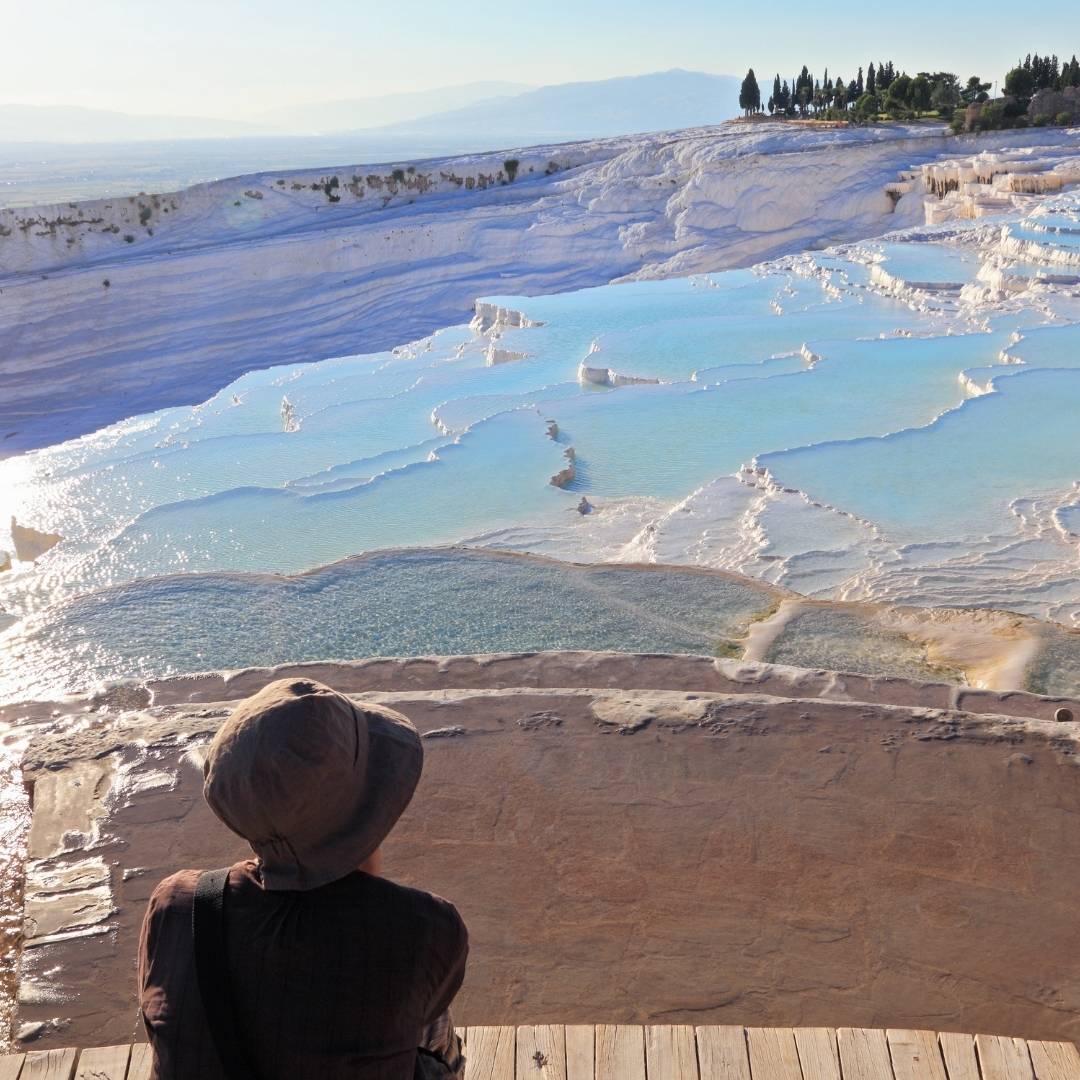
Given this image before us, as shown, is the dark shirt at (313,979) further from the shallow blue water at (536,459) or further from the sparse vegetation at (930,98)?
the sparse vegetation at (930,98)

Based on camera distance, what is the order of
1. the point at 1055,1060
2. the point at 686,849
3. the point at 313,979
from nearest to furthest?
the point at 313,979, the point at 1055,1060, the point at 686,849

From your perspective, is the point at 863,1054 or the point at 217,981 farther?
the point at 863,1054

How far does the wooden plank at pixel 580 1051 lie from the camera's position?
164cm

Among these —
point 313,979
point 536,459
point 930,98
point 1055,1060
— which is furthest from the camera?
point 930,98

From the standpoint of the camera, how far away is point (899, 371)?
355 inches

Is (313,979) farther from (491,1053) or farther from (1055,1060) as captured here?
(1055,1060)

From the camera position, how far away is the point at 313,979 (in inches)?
40.8

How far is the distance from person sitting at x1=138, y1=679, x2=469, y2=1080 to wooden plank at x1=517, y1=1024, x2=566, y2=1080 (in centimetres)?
64

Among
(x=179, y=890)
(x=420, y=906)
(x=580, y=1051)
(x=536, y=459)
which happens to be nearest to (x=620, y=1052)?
(x=580, y=1051)

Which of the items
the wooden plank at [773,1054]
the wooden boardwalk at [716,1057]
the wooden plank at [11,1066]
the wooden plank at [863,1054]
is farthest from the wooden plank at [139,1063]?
the wooden plank at [863,1054]

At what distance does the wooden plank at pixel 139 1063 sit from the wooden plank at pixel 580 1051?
64 cm

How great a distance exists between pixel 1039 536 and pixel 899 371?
392 cm

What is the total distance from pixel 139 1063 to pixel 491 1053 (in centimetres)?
54

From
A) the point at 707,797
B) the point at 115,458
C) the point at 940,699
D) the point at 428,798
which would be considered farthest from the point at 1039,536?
the point at 115,458
